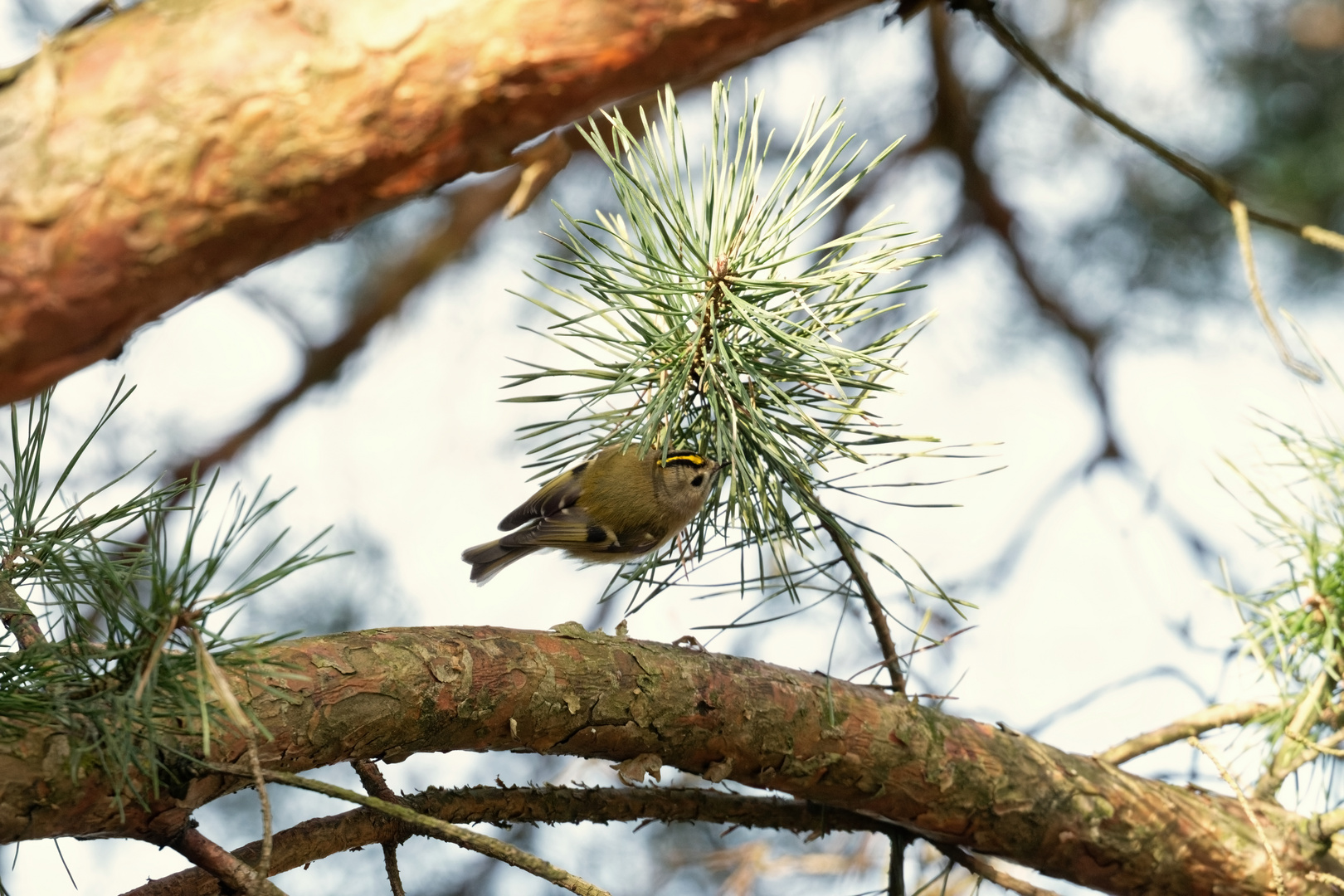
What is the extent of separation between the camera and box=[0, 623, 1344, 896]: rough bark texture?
881mm

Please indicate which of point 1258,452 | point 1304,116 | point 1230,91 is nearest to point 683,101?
point 1230,91

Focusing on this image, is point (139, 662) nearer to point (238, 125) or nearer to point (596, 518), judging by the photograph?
point (238, 125)

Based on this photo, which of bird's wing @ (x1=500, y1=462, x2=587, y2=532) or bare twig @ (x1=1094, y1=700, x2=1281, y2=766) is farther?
bird's wing @ (x1=500, y1=462, x2=587, y2=532)

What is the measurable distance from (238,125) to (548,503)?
4.38 ft

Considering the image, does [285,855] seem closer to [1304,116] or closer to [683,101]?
[683,101]

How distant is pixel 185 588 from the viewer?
726 mm

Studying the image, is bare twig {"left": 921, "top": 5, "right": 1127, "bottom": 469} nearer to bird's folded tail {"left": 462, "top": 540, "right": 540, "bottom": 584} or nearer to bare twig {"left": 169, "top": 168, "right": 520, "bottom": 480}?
bare twig {"left": 169, "top": 168, "right": 520, "bottom": 480}

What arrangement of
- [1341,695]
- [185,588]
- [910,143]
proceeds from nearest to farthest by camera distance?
[185,588], [1341,695], [910,143]

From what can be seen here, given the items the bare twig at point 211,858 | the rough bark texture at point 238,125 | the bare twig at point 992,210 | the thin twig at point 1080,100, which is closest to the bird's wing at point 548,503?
the thin twig at point 1080,100

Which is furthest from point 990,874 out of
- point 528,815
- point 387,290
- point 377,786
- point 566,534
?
point 387,290

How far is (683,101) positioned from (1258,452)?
6.02ft

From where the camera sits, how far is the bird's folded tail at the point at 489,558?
193cm

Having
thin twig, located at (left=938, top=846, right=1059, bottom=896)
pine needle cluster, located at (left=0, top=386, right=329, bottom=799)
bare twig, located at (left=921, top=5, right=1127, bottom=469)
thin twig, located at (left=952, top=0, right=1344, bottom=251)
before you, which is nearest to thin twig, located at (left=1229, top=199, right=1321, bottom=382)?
thin twig, located at (left=952, top=0, right=1344, bottom=251)

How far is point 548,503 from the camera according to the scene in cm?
191
